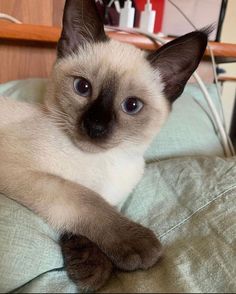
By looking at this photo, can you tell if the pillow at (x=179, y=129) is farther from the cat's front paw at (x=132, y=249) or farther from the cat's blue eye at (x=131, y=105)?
the cat's front paw at (x=132, y=249)

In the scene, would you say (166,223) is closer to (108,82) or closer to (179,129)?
(108,82)

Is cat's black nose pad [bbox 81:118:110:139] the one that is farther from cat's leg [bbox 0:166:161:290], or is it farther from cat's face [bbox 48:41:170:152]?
cat's leg [bbox 0:166:161:290]

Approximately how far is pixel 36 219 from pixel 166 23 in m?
1.42

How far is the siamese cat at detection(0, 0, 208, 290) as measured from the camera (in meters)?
0.74

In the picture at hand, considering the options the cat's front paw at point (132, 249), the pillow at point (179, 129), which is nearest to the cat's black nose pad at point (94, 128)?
the cat's front paw at point (132, 249)

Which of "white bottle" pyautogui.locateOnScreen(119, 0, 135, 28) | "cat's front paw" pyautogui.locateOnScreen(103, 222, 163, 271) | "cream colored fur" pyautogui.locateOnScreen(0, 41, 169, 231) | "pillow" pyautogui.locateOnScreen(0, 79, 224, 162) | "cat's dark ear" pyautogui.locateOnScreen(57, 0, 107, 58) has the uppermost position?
"cat's dark ear" pyautogui.locateOnScreen(57, 0, 107, 58)

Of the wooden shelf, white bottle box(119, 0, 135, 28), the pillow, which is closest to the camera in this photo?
the wooden shelf

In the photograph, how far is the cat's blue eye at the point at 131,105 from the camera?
91 centimetres

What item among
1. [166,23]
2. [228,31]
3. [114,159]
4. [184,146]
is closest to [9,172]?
[114,159]

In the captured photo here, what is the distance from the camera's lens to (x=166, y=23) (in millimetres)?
1842

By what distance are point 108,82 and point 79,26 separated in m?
0.22

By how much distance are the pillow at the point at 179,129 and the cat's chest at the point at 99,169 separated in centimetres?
40

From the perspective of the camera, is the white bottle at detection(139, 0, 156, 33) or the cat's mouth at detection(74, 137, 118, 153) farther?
the white bottle at detection(139, 0, 156, 33)

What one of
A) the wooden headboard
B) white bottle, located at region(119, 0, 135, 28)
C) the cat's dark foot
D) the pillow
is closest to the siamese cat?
the cat's dark foot
